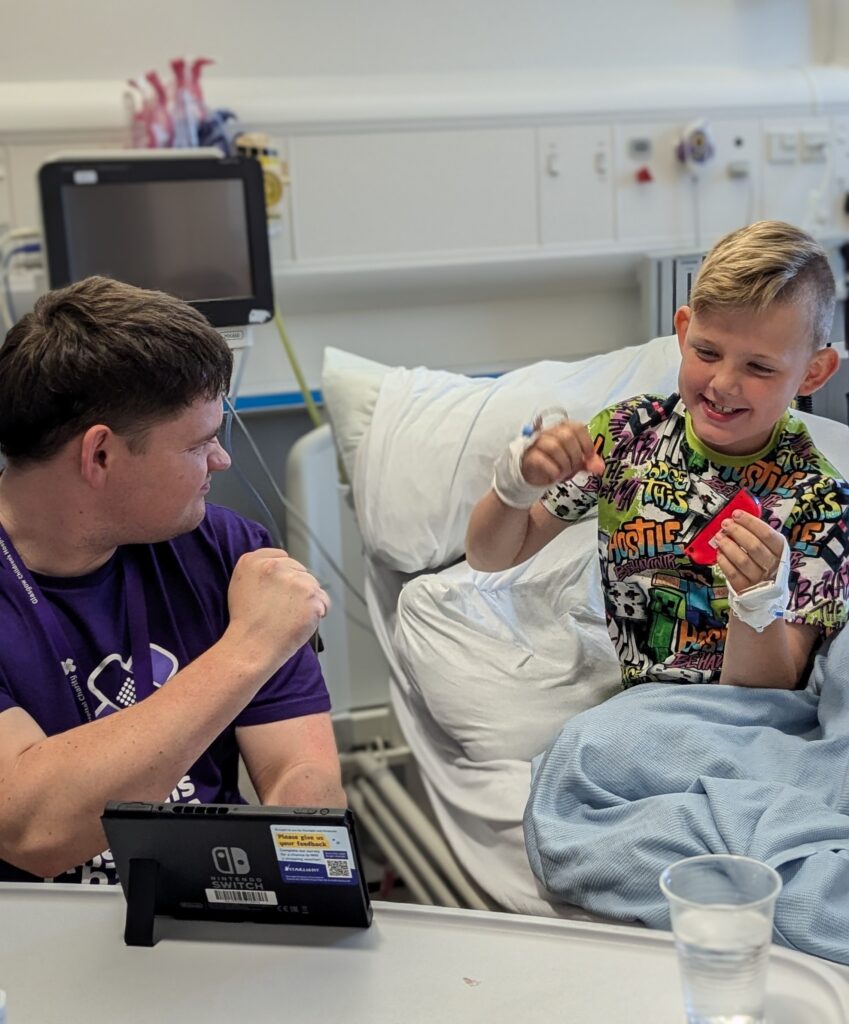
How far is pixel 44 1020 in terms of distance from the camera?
0.94m

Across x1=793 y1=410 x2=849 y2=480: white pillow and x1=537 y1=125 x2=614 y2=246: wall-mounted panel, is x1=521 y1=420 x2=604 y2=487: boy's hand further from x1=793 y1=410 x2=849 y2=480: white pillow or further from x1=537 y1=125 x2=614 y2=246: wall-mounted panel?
x1=537 y1=125 x2=614 y2=246: wall-mounted panel

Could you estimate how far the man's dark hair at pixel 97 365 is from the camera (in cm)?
128

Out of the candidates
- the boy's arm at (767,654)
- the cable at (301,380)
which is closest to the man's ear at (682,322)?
the boy's arm at (767,654)

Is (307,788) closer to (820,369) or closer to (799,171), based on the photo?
(820,369)

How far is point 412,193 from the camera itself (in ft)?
9.25

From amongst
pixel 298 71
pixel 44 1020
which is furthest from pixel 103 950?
pixel 298 71

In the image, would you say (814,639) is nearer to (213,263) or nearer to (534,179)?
(213,263)

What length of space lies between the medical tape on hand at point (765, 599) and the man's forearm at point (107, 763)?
543 mm

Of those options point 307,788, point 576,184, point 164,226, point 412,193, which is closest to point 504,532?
point 307,788

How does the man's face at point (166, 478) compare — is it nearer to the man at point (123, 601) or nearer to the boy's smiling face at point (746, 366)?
the man at point (123, 601)

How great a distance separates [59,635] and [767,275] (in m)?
0.89

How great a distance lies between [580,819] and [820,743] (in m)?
0.29

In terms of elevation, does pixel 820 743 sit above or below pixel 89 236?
below

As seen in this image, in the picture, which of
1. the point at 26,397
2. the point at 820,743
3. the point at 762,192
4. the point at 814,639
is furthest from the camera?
the point at 762,192
